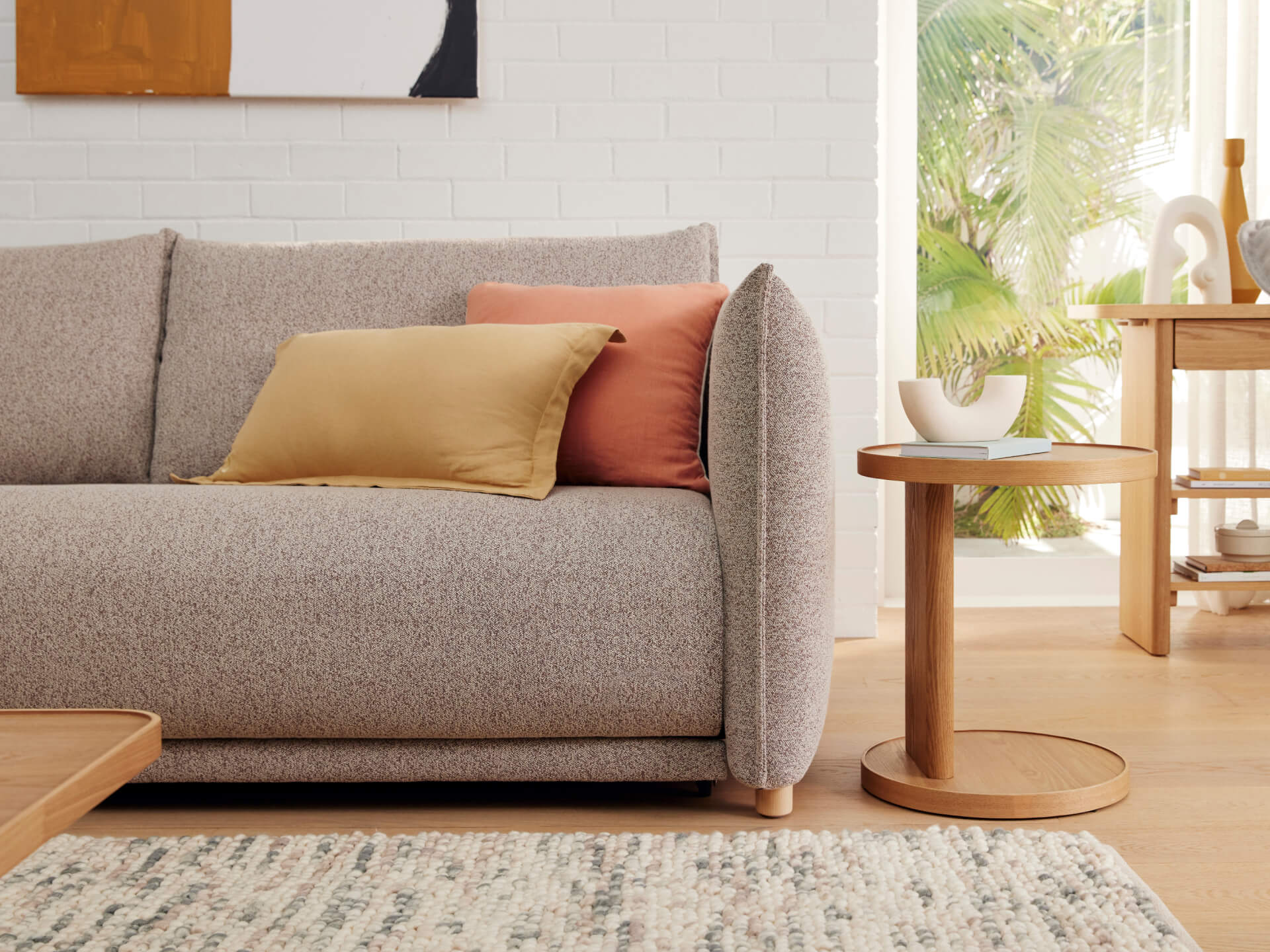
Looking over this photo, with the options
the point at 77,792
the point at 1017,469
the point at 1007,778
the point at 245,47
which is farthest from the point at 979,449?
the point at 245,47

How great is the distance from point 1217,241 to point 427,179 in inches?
72.4

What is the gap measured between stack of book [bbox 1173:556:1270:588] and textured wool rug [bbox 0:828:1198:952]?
1441 mm

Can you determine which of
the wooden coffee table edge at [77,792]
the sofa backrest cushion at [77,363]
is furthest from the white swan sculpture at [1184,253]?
the wooden coffee table edge at [77,792]

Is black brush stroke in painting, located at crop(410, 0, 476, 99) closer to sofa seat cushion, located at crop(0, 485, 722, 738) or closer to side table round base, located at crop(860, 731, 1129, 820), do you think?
sofa seat cushion, located at crop(0, 485, 722, 738)

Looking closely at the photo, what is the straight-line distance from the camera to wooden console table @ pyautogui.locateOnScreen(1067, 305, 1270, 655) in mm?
2604

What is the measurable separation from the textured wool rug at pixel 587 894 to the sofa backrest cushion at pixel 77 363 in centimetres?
90

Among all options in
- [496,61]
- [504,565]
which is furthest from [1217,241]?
[504,565]

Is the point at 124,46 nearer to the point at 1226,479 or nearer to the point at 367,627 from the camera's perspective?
the point at 367,627

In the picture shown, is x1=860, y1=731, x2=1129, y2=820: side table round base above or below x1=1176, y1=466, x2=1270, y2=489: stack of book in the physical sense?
below

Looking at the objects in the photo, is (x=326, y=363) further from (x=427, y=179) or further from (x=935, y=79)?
(x=935, y=79)

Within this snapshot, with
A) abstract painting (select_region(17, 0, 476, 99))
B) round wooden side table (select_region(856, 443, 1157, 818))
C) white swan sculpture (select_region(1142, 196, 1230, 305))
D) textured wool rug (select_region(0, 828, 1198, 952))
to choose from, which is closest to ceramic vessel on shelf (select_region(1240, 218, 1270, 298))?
white swan sculpture (select_region(1142, 196, 1230, 305))

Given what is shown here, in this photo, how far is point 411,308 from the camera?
2.28m

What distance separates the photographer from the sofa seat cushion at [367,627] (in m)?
1.58

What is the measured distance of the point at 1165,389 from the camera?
8.59ft
